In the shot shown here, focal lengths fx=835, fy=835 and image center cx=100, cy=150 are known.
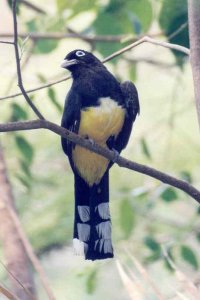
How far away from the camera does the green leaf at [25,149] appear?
3.73 meters

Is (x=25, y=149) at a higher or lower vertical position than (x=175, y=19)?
lower

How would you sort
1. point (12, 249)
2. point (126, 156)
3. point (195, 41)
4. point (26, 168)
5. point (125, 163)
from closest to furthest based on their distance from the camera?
point (195, 41), point (125, 163), point (12, 249), point (26, 168), point (126, 156)

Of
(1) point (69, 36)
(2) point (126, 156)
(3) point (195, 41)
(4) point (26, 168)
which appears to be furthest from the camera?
(2) point (126, 156)

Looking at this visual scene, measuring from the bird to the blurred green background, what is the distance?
0.47 feet

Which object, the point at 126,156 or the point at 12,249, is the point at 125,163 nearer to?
the point at 12,249

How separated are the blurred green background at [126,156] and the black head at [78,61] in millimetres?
126

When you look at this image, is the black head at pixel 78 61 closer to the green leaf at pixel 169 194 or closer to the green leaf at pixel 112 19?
the green leaf at pixel 112 19

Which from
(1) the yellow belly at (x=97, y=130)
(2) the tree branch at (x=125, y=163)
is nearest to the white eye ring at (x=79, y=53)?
(1) the yellow belly at (x=97, y=130)

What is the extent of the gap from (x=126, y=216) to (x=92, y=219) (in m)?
0.31

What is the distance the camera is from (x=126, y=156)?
16.9 ft

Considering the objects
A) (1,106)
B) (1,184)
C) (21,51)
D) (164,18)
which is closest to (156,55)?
(1,106)

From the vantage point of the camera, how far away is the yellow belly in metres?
3.41

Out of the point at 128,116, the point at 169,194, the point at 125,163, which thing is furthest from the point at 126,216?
the point at 125,163

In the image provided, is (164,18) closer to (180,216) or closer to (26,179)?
(26,179)
